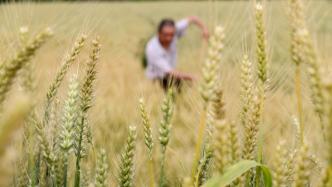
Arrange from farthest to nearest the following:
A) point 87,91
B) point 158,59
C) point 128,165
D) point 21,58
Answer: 1. point 158,59
2. point 87,91
3. point 128,165
4. point 21,58

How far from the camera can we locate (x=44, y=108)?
1.20 meters

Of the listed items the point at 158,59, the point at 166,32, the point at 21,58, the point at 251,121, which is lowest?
the point at 158,59

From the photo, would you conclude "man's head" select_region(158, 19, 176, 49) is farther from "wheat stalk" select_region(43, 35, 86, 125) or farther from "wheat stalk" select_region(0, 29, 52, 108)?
"wheat stalk" select_region(0, 29, 52, 108)

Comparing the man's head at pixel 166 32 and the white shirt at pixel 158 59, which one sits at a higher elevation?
the man's head at pixel 166 32

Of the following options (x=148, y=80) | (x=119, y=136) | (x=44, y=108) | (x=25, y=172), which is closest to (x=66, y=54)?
(x=44, y=108)

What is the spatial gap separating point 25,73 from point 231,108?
460mm

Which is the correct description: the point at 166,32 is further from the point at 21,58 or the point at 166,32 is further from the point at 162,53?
the point at 21,58

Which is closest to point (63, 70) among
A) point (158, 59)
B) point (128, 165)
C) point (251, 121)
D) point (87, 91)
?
point (87, 91)

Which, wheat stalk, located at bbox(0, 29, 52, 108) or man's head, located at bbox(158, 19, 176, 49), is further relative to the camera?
man's head, located at bbox(158, 19, 176, 49)

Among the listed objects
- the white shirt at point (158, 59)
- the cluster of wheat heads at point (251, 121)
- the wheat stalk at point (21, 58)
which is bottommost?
the white shirt at point (158, 59)

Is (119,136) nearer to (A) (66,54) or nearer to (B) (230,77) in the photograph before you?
(B) (230,77)

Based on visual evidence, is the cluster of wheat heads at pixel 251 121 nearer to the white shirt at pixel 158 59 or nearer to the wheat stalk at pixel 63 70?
the wheat stalk at pixel 63 70

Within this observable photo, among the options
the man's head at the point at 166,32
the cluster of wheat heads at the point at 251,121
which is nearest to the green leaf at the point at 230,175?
the cluster of wheat heads at the point at 251,121

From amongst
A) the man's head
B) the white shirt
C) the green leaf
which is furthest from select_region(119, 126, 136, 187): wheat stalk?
the man's head
